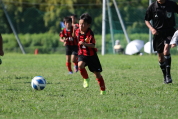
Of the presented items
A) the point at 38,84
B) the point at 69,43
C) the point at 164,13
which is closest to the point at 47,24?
the point at 69,43

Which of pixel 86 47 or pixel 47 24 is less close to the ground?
pixel 86 47

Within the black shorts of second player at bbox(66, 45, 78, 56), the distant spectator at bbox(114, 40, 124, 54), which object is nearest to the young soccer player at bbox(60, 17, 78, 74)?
the black shorts of second player at bbox(66, 45, 78, 56)

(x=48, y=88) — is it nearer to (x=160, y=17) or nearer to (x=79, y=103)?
(x=79, y=103)

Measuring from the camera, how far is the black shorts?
923cm

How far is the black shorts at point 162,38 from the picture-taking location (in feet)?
30.3

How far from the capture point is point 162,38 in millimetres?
9344

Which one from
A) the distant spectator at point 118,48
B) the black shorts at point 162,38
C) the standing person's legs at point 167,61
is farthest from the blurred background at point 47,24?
the standing person's legs at point 167,61

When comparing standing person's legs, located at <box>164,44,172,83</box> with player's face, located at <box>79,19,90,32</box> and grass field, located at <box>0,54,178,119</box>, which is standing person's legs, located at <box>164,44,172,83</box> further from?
player's face, located at <box>79,19,90,32</box>

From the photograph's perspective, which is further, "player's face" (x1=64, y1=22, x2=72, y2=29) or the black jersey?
"player's face" (x1=64, y1=22, x2=72, y2=29)

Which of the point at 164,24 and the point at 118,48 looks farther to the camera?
the point at 118,48

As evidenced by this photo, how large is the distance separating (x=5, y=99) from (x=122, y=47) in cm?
2100

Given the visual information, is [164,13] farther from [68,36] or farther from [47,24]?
[47,24]

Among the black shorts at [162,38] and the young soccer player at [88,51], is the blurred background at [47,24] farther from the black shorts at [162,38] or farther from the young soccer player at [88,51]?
the young soccer player at [88,51]

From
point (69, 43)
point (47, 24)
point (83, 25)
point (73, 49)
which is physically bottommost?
point (47, 24)
